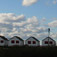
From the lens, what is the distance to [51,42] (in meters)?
78.3
